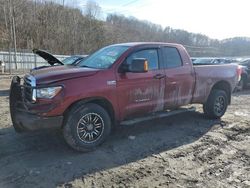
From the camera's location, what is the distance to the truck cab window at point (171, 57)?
19.8 feet

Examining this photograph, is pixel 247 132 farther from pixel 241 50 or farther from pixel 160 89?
pixel 241 50

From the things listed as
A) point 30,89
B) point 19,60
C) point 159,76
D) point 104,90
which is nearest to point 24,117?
point 30,89

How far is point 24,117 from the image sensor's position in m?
4.60

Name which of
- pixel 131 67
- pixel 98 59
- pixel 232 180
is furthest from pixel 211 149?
pixel 98 59

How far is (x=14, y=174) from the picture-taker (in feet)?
13.1

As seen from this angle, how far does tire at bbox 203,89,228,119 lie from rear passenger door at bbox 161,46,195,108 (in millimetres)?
884

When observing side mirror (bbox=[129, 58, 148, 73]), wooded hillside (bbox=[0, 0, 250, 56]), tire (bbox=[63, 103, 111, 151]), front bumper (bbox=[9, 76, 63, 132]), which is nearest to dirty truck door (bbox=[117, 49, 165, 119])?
side mirror (bbox=[129, 58, 148, 73])

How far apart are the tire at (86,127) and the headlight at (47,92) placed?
434mm

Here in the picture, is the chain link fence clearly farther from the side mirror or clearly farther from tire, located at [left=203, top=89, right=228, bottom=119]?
the side mirror

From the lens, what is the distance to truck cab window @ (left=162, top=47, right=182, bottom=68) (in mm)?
6047

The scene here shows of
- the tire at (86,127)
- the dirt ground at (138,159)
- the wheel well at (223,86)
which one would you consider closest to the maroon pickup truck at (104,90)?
the tire at (86,127)

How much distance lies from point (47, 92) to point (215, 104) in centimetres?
447

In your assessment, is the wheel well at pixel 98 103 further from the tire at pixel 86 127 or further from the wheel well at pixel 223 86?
the wheel well at pixel 223 86

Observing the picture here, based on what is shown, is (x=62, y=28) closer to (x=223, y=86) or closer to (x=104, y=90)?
(x=223, y=86)
